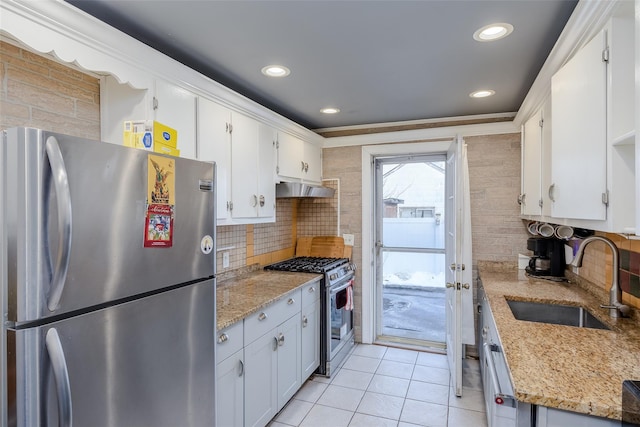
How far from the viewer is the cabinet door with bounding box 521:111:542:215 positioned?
2.27 m

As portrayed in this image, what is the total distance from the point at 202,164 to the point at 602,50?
63.7 inches

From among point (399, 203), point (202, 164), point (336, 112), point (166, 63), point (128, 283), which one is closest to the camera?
point (128, 283)

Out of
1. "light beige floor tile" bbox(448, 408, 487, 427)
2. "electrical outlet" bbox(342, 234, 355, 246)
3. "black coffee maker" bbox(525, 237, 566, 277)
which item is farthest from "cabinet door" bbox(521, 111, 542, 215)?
"electrical outlet" bbox(342, 234, 355, 246)

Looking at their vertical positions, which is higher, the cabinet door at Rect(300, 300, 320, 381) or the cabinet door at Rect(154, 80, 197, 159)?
the cabinet door at Rect(154, 80, 197, 159)

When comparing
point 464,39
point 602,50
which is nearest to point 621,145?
point 602,50

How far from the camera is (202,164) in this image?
1.52m

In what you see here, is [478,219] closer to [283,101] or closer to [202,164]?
[283,101]

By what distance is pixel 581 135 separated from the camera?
56.1 inches

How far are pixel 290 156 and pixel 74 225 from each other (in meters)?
2.32

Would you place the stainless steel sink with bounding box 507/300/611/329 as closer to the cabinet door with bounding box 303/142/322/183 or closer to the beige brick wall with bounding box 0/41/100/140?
the cabinet door with bounding box 303/142/322/183

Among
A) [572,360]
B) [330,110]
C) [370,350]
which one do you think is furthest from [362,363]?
[330,110]

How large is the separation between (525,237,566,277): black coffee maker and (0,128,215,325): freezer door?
8.90ft

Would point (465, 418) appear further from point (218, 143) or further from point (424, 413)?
point (218, 143)

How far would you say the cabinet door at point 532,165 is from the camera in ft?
7.44
